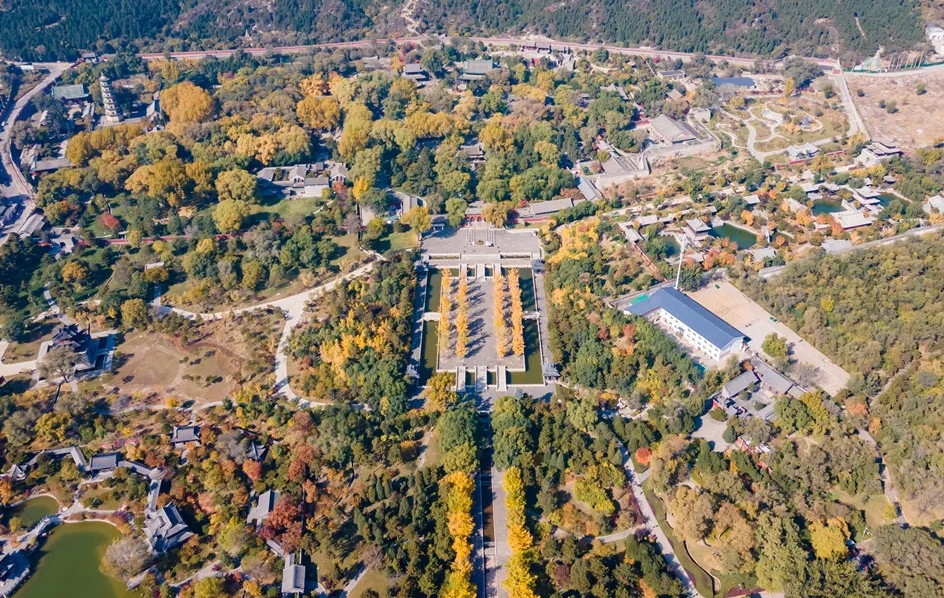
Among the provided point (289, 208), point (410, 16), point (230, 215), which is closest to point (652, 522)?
point (230, 215)

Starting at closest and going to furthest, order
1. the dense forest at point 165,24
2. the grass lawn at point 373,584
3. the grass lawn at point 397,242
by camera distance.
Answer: the grass lawn at point 373,584, the grass lawn at point 397,242, the dense forest at point 165,24

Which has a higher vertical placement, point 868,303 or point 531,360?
point 868,303

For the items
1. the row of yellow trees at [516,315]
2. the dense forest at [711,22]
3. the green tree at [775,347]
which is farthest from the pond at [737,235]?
the dense forest at [711,22]

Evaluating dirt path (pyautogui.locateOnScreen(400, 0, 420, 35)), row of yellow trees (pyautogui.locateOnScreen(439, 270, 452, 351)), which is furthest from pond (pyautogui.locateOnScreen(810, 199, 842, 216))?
dirt path (pyautogui.locateOnScreen(400, 0, 420, 35))

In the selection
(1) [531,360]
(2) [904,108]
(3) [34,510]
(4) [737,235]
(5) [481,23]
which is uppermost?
(5) [481,23]

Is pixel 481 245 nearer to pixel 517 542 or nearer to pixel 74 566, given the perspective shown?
pixel 517 542

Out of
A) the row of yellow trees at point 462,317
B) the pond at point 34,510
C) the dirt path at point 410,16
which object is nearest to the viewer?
the pond at point 34,510

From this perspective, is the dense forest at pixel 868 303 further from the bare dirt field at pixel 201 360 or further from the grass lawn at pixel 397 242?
the bare dirt field at pixel 201 360
